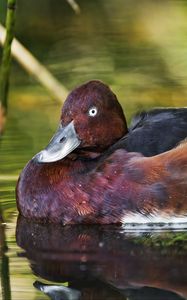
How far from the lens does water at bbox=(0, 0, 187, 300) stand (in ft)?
19.1

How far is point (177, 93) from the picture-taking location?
997 cm

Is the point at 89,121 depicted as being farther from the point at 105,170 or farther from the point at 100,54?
the point at 100,54

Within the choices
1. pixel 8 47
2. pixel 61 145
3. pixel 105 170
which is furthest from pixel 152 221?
pixel 8 47

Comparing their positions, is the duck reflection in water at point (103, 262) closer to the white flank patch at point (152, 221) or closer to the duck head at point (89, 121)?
the white flank patch at point (152, 221)

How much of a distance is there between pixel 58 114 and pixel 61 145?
94.3 inches

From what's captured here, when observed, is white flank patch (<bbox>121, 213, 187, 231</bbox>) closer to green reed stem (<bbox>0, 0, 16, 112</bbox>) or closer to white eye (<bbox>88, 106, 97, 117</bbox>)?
white eye (<bbox>88, 106, 97, 117</bbox>)

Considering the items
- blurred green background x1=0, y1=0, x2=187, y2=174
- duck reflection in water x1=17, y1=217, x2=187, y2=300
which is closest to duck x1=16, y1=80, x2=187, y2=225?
duck reflection in water x1=17, y1=217, x2=187, y2=300

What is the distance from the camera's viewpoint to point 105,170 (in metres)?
7.06

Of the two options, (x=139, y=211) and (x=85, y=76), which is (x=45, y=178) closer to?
(x=139, y=211)

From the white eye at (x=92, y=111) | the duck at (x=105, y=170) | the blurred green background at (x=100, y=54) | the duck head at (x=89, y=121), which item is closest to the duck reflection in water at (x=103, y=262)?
the duck at (x=105, y=170)

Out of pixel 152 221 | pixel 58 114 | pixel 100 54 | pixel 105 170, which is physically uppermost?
pixel 105 170

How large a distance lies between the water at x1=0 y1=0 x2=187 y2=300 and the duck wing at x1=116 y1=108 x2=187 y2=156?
47 cm

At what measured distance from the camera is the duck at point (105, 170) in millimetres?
6910

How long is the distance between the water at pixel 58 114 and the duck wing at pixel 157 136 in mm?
474
